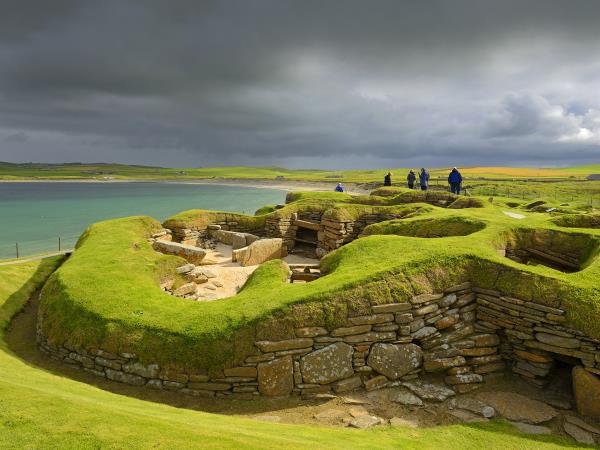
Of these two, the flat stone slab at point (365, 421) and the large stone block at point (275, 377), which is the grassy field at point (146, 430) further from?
the large stone block at point (275, 377)

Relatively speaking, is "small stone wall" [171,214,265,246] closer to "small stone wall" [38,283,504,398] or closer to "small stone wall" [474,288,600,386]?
"small stone wall" [38,283,504,398]

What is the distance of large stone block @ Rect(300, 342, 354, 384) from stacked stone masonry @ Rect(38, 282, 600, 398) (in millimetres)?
22

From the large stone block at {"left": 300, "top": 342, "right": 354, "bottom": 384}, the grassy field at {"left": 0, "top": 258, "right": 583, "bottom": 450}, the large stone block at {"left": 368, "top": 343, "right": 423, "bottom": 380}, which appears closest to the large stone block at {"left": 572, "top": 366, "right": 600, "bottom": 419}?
the grassy field at {"left": 0, "top": 258, "right": 583, "bottom": 450}

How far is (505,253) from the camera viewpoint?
1289 cm

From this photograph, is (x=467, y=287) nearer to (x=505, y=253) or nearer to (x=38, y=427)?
(x=505, y=253)

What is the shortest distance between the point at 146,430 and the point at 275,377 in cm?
366

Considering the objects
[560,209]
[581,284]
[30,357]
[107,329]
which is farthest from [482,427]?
[560,209]

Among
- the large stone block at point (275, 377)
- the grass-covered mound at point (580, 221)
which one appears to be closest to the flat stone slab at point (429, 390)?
the large stone block at point (275, 377)

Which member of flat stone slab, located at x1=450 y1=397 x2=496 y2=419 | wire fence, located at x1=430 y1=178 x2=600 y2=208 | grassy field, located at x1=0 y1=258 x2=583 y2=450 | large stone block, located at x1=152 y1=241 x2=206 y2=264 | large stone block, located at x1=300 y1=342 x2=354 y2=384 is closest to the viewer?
grassy field, located at x1=0 y1=258 x2=583 y2=450

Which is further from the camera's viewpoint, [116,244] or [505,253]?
[116,244]

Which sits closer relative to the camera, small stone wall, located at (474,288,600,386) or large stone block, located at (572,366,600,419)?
large stone block, located at (572,366,600,419)

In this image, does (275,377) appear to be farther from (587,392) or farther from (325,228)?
(325,228)

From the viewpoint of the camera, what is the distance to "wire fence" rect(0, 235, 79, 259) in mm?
33250

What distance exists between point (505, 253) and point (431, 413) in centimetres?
706
